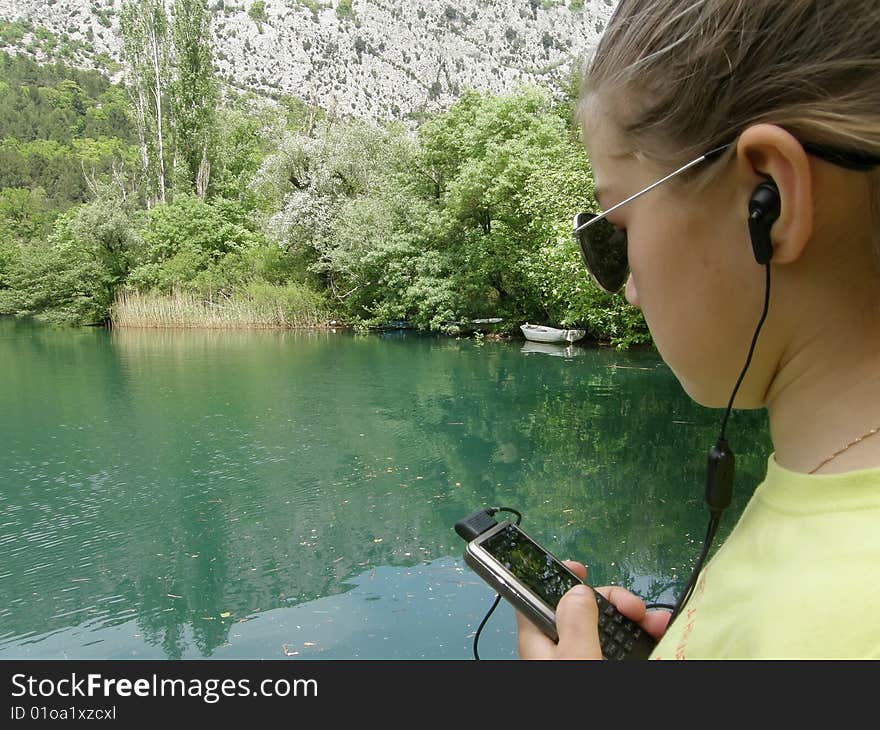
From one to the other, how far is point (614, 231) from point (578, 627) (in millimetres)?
423

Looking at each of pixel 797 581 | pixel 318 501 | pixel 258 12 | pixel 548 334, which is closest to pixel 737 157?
pixel 797 581

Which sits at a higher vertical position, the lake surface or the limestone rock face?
the limestone rock face

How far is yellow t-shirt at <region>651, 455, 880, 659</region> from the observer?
1.37ft

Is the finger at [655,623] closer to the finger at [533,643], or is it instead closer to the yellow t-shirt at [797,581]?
the finger at [533,643]

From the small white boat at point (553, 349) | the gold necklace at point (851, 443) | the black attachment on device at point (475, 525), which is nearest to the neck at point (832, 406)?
the gold necklace at point (851, 443)

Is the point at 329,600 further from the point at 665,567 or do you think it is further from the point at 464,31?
the point at 464,31

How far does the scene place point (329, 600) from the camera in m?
3.37

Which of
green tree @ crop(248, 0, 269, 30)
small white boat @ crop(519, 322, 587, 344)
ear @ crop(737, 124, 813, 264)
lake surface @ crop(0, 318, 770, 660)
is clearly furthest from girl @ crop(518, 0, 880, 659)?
green tree @ crop(248, 0, 269, 30)

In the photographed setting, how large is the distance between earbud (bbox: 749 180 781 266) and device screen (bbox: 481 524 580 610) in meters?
0.52

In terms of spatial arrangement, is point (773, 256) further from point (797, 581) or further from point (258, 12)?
point (258, 12)

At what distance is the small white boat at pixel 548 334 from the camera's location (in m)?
15.1

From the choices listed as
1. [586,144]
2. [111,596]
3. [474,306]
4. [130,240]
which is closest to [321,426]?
[111,596]

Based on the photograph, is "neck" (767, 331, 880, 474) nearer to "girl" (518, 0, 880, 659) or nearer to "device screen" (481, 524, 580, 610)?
"girl" (518, 0, 880, 659)

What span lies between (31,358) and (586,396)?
11027 millimetres
